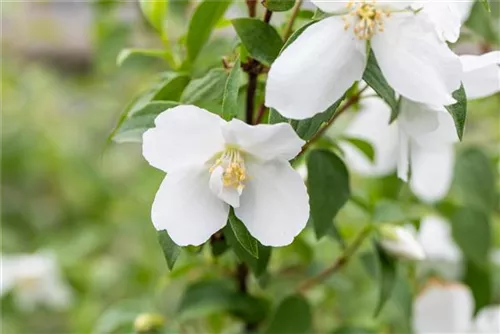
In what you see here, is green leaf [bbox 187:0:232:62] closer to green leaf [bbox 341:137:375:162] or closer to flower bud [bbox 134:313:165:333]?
green leaf [bbox 341:137:375:162]

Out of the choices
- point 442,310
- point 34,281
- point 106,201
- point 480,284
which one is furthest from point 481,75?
point 106,201

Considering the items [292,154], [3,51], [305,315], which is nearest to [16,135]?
[3,51]

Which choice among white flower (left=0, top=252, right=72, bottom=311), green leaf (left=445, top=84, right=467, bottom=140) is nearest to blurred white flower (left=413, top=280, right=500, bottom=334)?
green leaf (left=445, top=84, right=467, bottom=140)

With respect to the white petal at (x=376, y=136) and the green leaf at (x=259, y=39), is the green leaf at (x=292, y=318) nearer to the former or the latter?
the white petal at (x=376, y=136)

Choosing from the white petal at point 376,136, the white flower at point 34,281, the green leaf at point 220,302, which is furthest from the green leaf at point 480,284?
the white flower at point 34,281

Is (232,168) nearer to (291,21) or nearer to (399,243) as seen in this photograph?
(291,21)

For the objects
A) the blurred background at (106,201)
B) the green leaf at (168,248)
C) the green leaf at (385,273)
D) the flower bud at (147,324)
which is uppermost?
the green leaf at (168,248)
